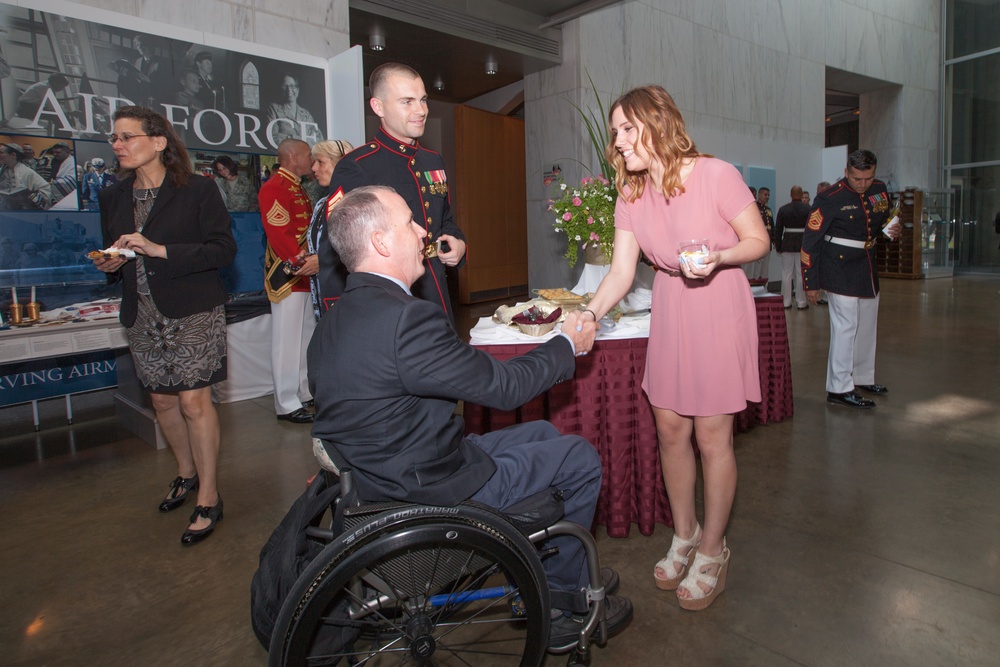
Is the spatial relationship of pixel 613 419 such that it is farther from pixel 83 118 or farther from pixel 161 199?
pixel 83 118

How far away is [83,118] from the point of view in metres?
4.05

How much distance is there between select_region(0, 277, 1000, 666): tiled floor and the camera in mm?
1920

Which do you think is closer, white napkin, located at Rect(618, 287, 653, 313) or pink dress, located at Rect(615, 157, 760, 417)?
pink dress, located at Rect(615, 157, 760, 417)

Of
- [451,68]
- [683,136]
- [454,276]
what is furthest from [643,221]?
[454,276]

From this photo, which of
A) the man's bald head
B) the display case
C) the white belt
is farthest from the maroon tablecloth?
the display case

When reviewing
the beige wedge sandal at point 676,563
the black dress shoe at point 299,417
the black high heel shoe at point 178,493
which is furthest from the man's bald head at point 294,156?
the beige wedge sandal at point 676,563

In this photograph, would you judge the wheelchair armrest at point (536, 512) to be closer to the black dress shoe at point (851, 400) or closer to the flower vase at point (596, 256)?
the flower vase at point (596, 256)

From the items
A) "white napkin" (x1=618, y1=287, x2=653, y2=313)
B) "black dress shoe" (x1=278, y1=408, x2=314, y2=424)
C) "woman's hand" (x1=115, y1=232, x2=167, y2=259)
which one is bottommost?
"black dress shoe" (x1=278, y1=408, x2=314, y2=424)

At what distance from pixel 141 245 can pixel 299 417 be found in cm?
206

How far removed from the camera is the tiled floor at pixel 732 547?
1920 mm

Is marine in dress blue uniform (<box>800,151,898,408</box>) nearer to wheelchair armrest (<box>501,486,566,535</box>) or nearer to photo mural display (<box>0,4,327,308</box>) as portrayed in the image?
wheelchair armrest (<box>501,486,566,535</box>)

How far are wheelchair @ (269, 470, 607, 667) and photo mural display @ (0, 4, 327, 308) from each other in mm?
3455

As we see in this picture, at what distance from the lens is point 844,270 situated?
414 cm

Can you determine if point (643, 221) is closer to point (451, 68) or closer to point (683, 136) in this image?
point (683, 136)
